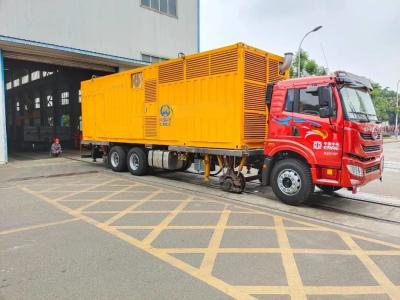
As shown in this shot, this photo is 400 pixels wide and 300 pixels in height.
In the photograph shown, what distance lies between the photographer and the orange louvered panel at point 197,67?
8828mm

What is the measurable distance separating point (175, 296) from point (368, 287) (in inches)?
84.5

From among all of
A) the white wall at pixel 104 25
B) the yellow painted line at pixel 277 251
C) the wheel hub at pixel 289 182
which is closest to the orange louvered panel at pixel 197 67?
the wheel hub at pixel 289 182

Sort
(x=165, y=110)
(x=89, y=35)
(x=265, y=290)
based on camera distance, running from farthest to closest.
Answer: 1. (x=89, y=35)
2. (x=165, y=110)
3. (x=265, y=290)

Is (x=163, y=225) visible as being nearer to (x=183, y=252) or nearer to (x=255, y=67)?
(x=183, y=252)

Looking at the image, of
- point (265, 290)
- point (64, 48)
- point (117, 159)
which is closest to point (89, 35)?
point (64, 48)

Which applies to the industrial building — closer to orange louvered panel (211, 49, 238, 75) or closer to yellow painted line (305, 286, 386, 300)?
orange louvered panel (211, 49, 238, 75)

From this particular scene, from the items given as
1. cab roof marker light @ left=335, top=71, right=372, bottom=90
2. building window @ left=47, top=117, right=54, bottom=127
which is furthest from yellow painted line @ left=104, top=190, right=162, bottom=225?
building window @ left=47, top=117, right=54, bottom=127

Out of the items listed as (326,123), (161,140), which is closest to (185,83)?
(161,140)

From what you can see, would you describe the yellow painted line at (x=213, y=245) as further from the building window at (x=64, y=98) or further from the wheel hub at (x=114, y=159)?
the building window at (x=64, y=98)

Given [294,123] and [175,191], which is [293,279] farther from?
[175,191]

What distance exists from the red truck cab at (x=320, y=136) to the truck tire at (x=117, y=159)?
6.00m

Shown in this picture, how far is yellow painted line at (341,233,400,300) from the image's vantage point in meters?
3.74

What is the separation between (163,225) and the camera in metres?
6.05

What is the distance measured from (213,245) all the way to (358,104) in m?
4.37
